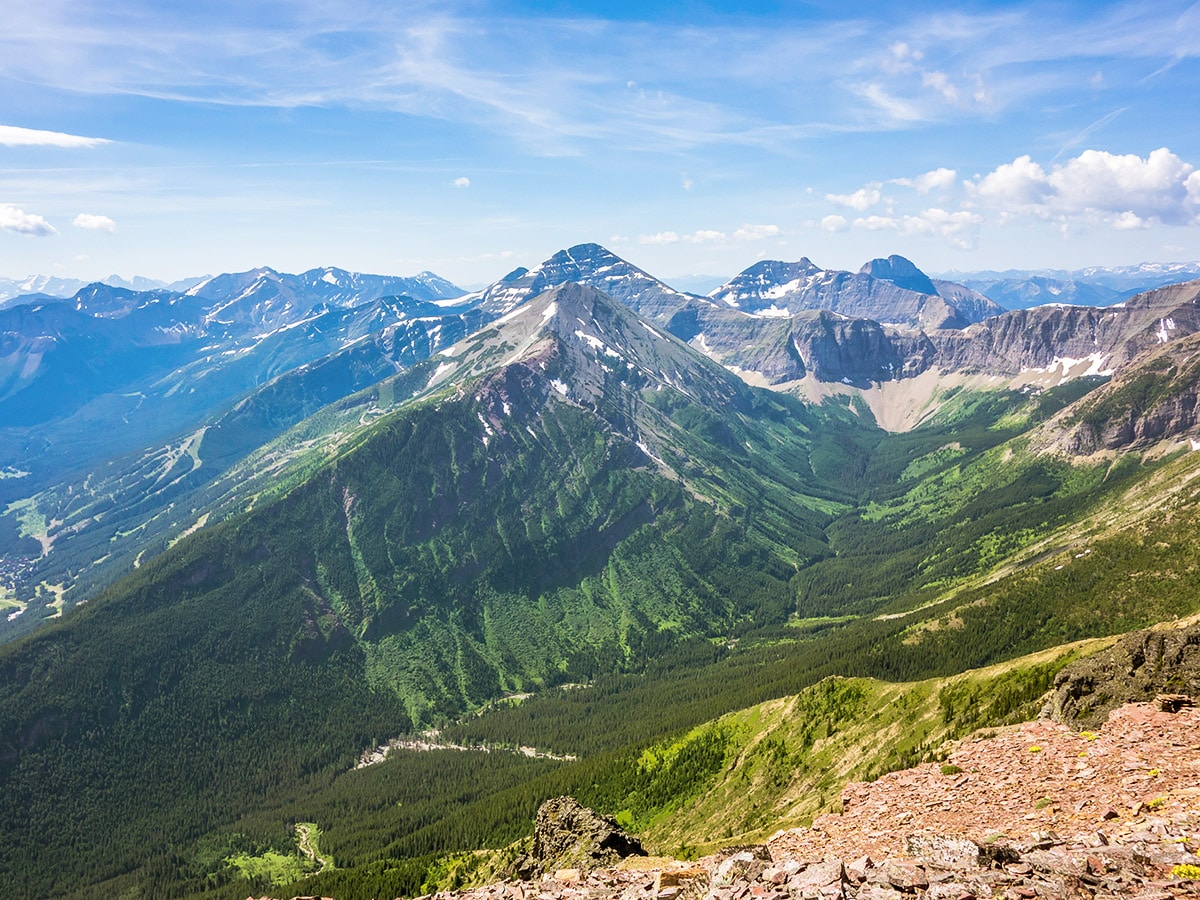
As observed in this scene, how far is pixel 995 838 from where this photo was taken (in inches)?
1622

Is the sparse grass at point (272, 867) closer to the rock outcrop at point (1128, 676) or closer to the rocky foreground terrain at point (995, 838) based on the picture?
the rocky foreground terrain at point (995, 838)

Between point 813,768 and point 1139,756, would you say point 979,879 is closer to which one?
point 1139,756

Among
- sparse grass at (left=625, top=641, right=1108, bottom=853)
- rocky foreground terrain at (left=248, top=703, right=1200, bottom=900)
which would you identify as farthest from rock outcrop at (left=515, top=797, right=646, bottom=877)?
sparse grass at (left=625, top=641, right=1108, bottom=853)

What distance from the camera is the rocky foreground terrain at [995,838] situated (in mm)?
31359

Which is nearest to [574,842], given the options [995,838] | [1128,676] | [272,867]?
[995,838]

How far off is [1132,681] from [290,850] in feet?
703

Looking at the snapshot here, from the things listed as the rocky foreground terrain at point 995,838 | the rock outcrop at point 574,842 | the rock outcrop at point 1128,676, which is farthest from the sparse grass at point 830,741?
the rock outcrop at point 574,842

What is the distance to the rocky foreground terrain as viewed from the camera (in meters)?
31.4

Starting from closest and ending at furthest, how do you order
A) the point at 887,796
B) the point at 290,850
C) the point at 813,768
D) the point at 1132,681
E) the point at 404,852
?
1. the point at 887,796
2. the point at 1132,681
3. the point at 813,768
4. the point at 404,852
5. the point at 290,850

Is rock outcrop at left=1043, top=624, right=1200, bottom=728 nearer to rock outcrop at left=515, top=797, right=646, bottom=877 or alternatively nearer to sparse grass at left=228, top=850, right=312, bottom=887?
rock outcrop at left=515, top=797, right=646, bottom=877

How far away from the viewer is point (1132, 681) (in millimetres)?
68688

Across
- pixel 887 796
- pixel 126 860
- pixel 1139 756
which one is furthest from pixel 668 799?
pixel 126 860

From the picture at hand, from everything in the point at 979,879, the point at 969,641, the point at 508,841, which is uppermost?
the point at 979,879

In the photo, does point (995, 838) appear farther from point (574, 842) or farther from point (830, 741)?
point (830, 741)
